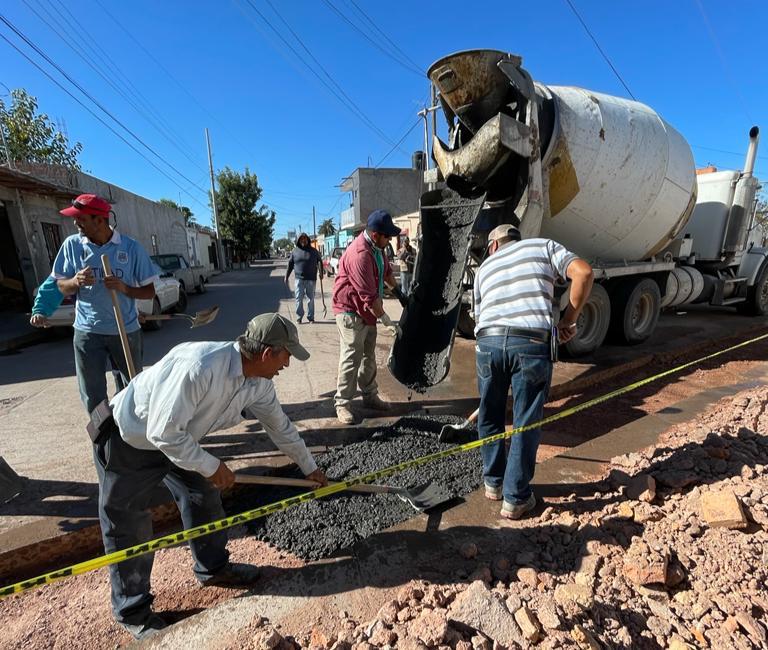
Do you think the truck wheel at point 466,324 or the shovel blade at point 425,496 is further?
the truck wheel at point 466,324

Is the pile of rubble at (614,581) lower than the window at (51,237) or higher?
lower

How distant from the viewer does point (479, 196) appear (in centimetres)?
522

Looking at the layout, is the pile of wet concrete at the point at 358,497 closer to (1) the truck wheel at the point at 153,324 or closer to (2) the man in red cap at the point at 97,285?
(2) the man in red cap at the point at 97,285

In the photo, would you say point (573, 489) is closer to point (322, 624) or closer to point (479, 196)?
point (322, 624)

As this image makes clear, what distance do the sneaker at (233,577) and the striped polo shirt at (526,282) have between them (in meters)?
2.05

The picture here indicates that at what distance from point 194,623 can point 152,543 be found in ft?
1.62

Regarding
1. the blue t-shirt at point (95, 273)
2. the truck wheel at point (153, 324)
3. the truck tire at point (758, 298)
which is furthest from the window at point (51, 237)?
the truck tire at point (758, 298)

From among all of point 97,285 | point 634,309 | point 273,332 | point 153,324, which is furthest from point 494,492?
point 153,324

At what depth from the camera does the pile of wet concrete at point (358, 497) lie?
256 centimetres

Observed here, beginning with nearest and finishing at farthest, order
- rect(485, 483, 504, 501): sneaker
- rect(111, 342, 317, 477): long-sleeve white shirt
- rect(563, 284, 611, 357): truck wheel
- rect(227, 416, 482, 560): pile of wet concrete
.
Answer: rect(111, 342, 317, 477): long-sleeve white shirt → rect(227, 416, 482, 560): pile of wet concrete → rect(485, 483, 504, 501): sneaker → rect(563, 284, 611, 357): truck wheel

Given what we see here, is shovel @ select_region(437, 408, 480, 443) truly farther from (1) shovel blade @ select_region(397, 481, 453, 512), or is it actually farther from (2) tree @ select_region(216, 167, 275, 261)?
(2) tree @ select_region(216, 167, 275, 261)

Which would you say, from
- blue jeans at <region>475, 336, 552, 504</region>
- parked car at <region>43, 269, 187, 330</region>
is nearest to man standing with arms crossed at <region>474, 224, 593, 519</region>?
blue jeans at <region>475, 336, 552, 504</region>

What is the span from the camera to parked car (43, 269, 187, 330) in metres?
7.52

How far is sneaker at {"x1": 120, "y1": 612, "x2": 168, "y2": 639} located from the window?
41.0 feet
